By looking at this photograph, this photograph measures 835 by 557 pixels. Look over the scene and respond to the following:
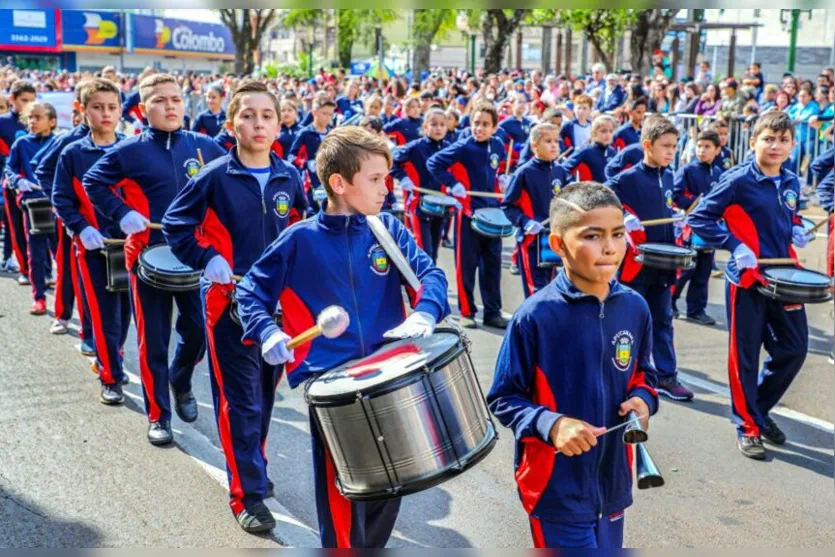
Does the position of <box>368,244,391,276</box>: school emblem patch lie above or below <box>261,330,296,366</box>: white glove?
above

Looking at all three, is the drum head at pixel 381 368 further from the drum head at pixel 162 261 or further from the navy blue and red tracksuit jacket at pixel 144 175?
the navy blue and red tracksuit jacket at pixel 144 175

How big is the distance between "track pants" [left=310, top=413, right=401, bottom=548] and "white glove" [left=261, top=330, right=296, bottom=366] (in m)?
0.28

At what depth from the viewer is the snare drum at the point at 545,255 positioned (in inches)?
314


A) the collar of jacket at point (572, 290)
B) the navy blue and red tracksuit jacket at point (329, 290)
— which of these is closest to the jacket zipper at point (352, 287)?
the navy blue and red tracksuit jacket at point (329, 290)

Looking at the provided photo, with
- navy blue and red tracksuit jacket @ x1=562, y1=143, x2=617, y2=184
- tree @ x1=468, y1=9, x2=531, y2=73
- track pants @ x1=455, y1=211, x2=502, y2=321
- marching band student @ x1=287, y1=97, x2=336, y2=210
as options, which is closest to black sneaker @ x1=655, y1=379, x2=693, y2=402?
track pants @ x1=455, y1=211, x2=502, y2=321

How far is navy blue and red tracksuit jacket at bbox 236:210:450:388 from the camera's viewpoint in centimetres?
396

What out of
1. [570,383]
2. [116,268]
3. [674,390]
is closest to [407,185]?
[674,390]

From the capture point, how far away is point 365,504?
405cm

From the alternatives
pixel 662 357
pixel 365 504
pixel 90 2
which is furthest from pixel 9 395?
pixel 90 2

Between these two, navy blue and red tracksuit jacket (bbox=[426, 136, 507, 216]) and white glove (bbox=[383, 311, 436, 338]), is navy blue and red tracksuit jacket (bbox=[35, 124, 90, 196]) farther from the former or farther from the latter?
white glove (bbox=[383, 311, 436, 338])

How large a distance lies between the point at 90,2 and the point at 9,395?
16.6 ft

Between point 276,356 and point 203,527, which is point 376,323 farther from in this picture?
point 203,527

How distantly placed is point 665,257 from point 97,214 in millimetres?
3819

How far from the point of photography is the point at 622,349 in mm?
3604
